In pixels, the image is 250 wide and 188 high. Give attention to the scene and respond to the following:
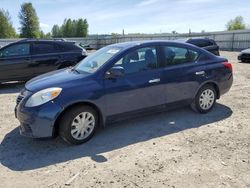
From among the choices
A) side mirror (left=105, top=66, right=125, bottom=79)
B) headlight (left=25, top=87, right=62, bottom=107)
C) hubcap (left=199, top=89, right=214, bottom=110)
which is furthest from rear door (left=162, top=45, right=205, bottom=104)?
headlight (left=25, top=87, right=62, bottom=107)

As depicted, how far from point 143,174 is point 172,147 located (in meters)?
0.97

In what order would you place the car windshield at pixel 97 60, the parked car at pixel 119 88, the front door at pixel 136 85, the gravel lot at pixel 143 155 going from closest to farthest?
the gravel lot at pixel 143 155 < the parked car at pixel 119 88 < the front door at pixel 136 85 < the car windshield at pixel 97 60

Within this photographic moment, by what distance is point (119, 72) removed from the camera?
4.77 m

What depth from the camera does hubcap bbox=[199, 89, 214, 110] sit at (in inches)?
237

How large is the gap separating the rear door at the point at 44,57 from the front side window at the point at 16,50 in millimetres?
231

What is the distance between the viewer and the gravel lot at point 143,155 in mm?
3611

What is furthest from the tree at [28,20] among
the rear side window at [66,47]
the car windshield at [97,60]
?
the car windshield at [97,60]

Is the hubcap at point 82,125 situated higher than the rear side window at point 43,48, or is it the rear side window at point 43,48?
the rear side window at point 43,48

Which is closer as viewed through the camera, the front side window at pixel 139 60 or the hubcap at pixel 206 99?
the front side window at pixel 139 60

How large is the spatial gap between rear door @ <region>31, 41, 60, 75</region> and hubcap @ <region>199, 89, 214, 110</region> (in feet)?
19.1

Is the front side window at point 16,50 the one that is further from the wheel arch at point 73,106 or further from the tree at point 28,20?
the tree at point 28,20

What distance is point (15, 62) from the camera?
9539 millimetres

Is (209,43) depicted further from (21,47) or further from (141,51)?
(141,51)

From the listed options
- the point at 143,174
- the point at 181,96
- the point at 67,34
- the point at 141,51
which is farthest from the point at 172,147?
the point at 67,34
